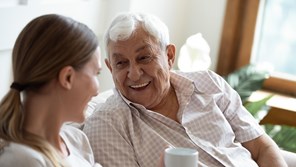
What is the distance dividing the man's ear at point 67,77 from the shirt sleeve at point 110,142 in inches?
20.0

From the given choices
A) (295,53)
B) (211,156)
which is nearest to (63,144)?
(211,156)

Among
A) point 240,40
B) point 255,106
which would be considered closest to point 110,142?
point 255,106

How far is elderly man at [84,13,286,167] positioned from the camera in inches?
74.9

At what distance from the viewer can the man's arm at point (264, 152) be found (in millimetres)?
2131

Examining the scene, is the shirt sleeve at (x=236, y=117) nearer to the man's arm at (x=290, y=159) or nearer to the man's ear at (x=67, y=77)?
the man's arm at (x=290, y=159)

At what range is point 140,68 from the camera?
6.53 feet

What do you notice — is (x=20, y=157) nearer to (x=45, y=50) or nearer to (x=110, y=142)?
(x=45, y=50)

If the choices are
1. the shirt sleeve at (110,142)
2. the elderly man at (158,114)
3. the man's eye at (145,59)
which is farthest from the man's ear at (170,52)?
the shirt sleeve at (110,142)

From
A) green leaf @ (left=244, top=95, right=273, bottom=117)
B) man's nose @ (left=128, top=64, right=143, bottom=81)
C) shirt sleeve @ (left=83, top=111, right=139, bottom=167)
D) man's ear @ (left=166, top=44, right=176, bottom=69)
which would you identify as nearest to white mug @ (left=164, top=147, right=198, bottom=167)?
shirt sleeve @ (left=83, top=111, right=139, bottom=167)

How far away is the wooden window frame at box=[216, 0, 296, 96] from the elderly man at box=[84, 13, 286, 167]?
125 centimetres

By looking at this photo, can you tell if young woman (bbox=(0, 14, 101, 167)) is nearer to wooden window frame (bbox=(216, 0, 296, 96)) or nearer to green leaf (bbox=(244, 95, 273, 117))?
green leaf (bbox=(244, 95, 273, 117))

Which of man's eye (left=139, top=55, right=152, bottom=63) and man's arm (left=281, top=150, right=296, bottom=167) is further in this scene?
man's arm (left=281, top=150, right=296, bottom=167)

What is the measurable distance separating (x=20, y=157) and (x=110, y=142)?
0.55 meters

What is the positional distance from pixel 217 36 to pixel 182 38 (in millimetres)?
208
